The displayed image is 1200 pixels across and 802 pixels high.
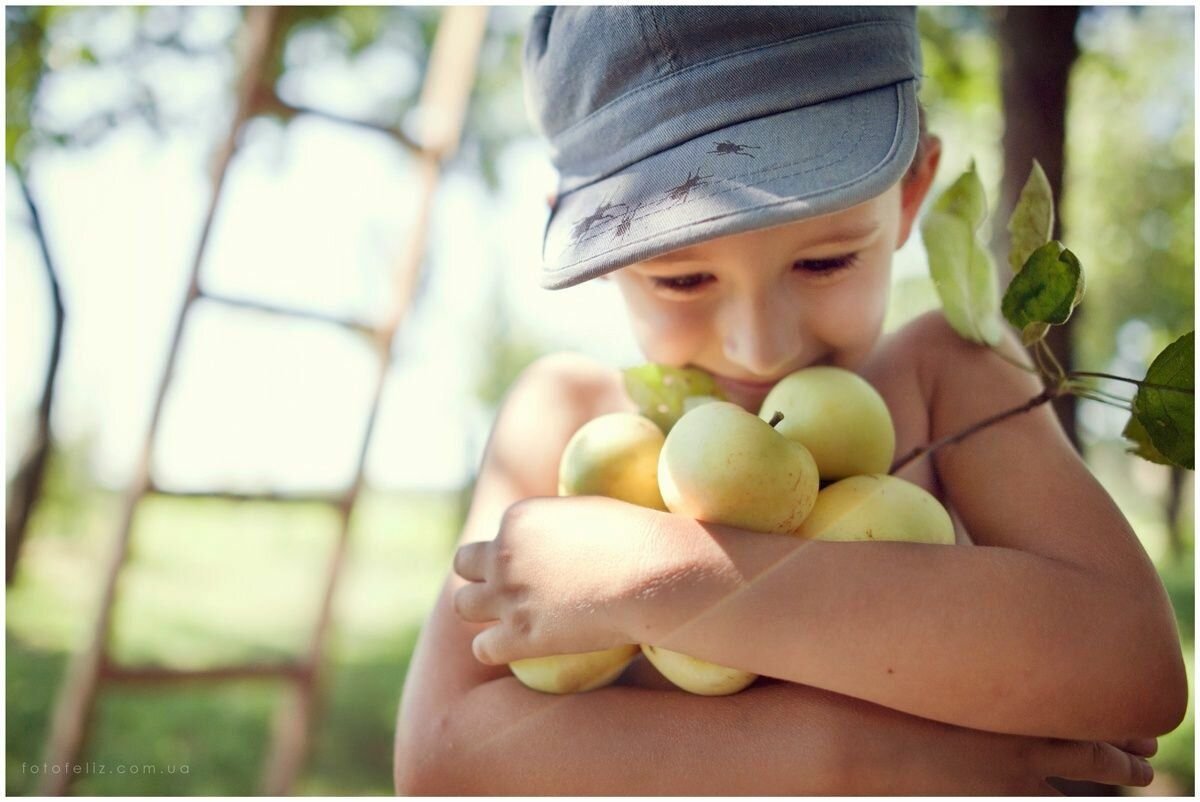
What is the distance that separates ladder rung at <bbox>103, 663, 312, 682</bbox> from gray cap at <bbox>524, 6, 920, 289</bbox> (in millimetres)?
2684

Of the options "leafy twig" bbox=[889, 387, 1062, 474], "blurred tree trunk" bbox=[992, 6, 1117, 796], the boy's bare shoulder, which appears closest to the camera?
"leafy twig" bbox=[889, 387, 1062, 474]

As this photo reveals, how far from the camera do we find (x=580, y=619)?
923 millimetres

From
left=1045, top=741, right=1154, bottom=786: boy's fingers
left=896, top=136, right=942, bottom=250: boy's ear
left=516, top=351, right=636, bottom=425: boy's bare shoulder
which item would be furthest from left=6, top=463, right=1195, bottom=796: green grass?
left=1045, top=741, right=1154, bottom=786: boy's fingers

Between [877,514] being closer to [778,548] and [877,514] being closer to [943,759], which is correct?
[778,548]

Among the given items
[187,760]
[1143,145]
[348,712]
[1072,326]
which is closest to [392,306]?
[1072,326]

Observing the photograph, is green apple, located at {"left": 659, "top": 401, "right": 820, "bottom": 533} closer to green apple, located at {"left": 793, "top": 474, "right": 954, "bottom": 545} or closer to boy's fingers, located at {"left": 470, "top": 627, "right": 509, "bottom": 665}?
green apple, located at {"left": 793, "top": 474, "right": 954, "bottom": 545}

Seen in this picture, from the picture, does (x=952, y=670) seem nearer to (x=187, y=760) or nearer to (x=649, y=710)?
(x=649, y=710)

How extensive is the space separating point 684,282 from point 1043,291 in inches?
15.8

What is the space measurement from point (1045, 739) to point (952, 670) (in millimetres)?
176

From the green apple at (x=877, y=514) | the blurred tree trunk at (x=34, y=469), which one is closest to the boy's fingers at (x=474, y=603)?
the green apple at (x=877, y=514)

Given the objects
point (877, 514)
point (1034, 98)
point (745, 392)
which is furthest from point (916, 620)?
point (1034, 98)

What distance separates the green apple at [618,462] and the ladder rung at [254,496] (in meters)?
2.50

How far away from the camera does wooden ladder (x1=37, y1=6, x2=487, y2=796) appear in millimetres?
3121

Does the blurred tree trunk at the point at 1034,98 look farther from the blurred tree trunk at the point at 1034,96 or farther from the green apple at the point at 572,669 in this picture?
the green apple at the point at 572,669
